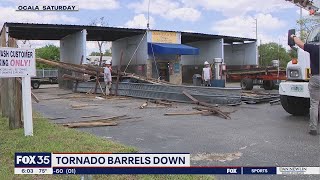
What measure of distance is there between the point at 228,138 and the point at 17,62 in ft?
14.8

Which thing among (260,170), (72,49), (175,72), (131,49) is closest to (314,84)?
(260,170)

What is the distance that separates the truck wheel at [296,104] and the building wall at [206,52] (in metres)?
27.3

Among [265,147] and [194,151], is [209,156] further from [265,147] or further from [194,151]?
[265,147]

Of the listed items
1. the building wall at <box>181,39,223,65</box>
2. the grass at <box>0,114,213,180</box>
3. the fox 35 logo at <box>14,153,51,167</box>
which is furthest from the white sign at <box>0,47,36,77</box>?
the building wall at <box>181,39,223,65</box>

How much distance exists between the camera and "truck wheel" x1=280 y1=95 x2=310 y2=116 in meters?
10.3

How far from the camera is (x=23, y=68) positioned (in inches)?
307

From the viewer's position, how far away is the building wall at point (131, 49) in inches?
1255

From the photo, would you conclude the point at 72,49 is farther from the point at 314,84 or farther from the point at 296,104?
the point at 314,84

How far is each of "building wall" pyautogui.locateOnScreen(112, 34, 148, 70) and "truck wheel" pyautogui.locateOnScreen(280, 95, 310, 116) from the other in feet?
71.1

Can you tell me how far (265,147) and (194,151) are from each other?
128cm

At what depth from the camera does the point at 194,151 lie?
20.9 feet

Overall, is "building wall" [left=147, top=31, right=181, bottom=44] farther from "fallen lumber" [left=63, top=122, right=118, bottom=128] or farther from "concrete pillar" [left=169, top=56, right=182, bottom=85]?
"fallen lumber" [left=63, top=122, right=118, bottom=128]

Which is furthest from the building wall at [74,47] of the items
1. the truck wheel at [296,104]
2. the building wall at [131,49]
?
the truck wheel at [296,104]

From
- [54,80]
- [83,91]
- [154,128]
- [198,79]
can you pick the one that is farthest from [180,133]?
[54,80]
